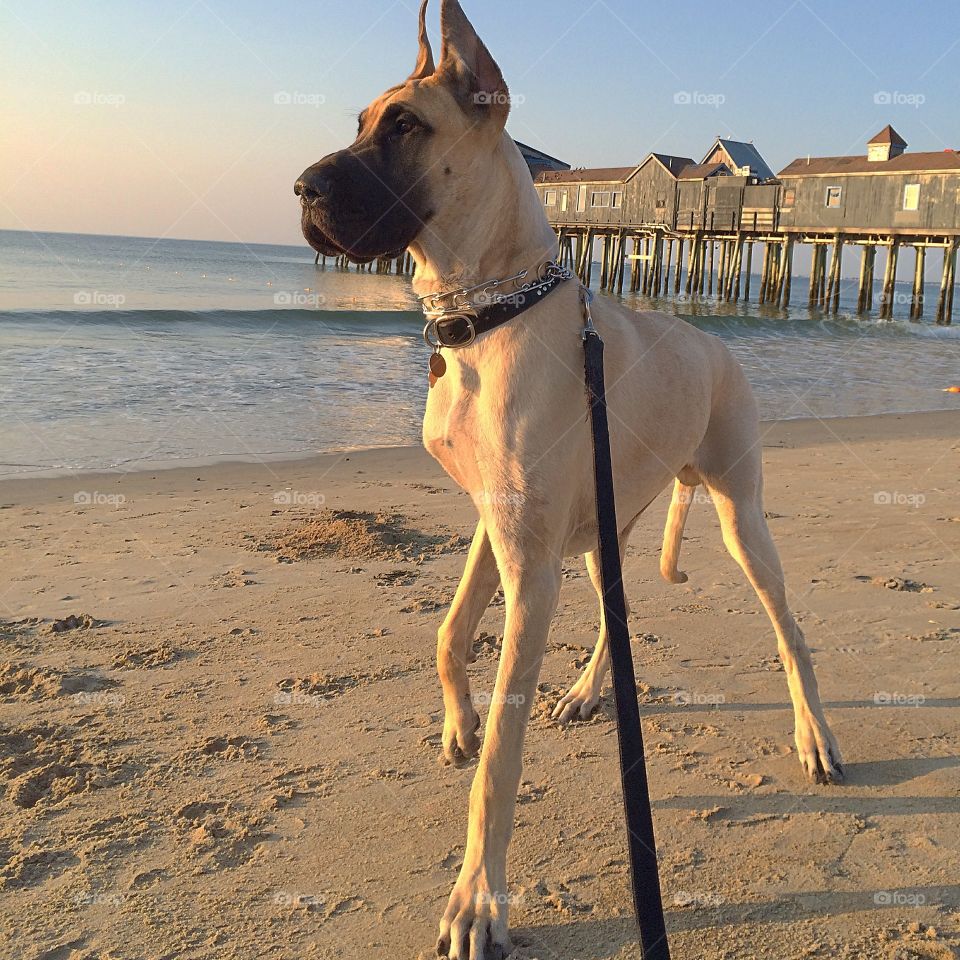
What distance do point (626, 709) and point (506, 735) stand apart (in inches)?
17.1

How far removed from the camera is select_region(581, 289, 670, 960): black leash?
207 cm

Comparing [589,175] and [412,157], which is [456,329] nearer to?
[412,157]

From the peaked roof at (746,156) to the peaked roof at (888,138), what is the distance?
8.08m

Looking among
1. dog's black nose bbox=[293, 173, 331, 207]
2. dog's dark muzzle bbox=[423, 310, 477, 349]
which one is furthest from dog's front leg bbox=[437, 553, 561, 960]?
dog's black nose bbox=[293, 173, 331, 207]

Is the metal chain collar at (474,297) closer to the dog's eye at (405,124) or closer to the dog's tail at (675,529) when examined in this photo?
the dog's eye at (405,124)

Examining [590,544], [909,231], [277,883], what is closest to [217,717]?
[277,883]

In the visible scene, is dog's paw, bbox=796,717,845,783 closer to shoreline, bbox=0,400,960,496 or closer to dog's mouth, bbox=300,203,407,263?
dog's mouth, bbox=300,203,407,263

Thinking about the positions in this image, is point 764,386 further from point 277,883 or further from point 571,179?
point 571,179

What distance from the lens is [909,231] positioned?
33531mm

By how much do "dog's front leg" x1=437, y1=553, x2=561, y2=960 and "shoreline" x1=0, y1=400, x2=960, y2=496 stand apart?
20.8 ft

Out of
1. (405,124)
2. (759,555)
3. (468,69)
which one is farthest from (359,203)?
(759,555)

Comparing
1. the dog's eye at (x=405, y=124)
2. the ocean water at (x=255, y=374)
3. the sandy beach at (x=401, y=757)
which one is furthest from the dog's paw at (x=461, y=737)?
the ocean water at (x=255, y=374)

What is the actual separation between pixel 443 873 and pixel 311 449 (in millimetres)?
7793

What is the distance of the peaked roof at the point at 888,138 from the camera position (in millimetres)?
37219
